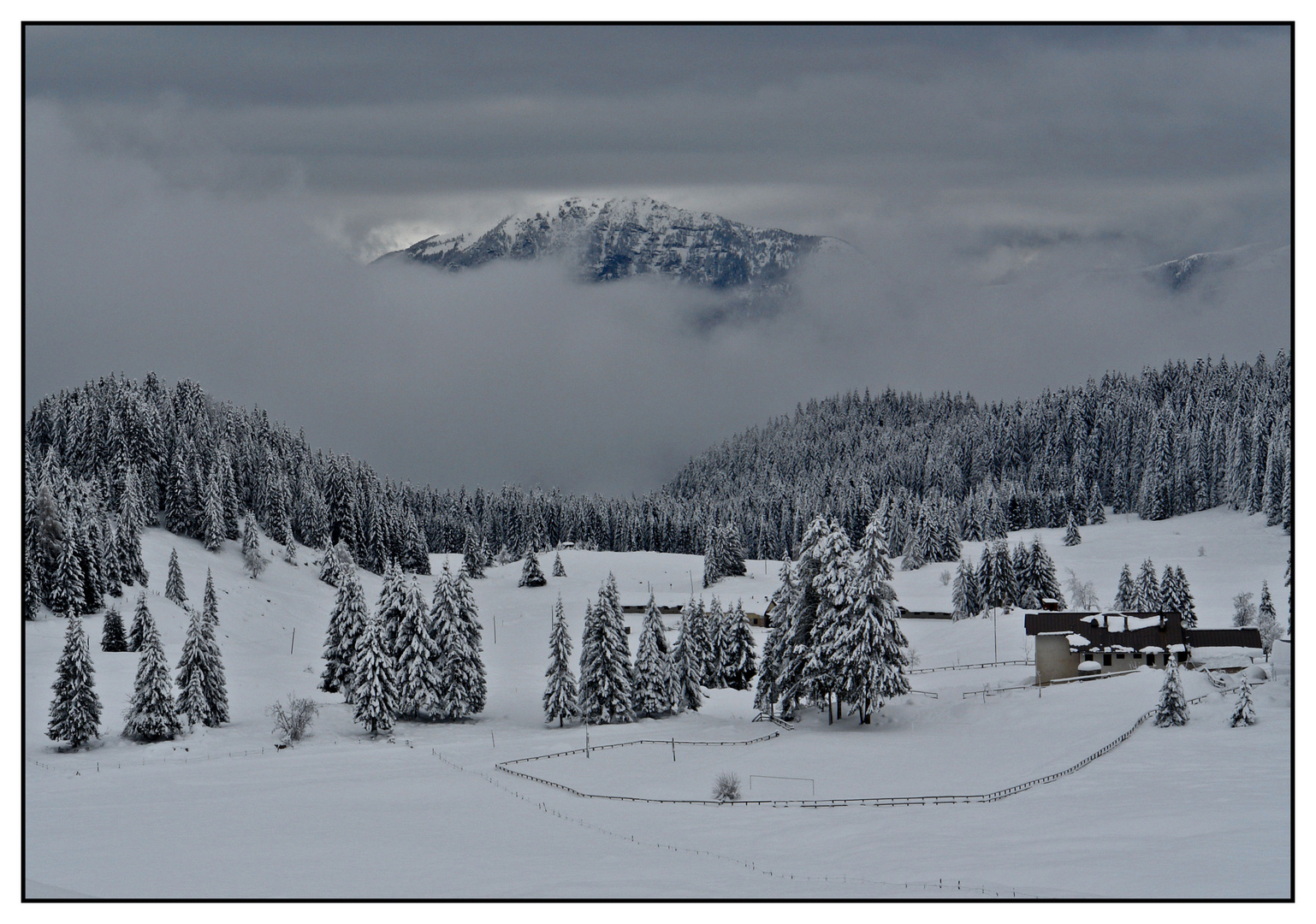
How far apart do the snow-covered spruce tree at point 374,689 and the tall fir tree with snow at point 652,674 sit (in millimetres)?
16955

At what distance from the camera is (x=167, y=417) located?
151 metres

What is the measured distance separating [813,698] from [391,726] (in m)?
28.7

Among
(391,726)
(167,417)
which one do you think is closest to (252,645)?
(391,726)

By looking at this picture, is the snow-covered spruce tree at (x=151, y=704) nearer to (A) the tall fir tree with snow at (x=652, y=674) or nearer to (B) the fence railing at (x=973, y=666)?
(A) the tall fir tree with snow at (x=652, y=674)

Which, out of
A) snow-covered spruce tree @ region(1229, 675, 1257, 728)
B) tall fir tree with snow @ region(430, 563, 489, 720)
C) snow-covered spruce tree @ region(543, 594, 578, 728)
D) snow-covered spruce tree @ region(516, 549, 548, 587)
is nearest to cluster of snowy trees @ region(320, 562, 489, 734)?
tall fir tree with snow @ region(430, 563, 489, 720)

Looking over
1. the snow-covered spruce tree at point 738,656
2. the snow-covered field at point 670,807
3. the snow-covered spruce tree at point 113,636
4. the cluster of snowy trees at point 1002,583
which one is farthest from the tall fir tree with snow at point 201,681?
the cluster of snowy trees at point 1002,583

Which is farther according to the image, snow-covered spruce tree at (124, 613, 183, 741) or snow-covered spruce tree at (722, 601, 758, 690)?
snow-covered spruce tree at (722, 601, 758, 690)

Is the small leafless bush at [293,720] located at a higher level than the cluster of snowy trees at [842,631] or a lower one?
lower

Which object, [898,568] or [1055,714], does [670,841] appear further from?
[898,568]

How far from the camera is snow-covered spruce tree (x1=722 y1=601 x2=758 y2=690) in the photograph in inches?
3765

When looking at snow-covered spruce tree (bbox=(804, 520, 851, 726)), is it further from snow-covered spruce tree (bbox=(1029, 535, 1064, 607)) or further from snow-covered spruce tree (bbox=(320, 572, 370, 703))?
snow-covered spruce tree (bbox=(1029, 535, 1064, 607))

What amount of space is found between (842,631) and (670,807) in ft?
61.9

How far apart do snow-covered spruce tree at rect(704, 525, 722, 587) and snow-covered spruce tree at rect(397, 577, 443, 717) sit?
9373cm

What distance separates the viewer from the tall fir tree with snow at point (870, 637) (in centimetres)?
6169
